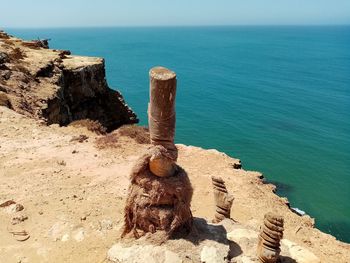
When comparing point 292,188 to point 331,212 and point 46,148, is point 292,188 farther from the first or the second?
point 46,148

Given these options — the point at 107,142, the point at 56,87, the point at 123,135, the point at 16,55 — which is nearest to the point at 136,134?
the point at 123,135

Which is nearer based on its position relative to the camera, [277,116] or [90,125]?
[90,125]

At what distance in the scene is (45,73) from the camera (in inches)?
1089

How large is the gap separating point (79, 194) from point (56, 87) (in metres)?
15.4

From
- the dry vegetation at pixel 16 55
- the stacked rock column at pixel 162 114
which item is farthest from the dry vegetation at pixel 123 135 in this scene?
the dry vegetation at pixel 16 55

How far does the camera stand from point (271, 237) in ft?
26.7

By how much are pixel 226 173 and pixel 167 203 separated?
343 inches

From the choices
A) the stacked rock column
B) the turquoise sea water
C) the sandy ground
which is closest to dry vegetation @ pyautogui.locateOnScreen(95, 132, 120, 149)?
the sandy ground

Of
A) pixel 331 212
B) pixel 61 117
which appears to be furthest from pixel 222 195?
pixel 331 212

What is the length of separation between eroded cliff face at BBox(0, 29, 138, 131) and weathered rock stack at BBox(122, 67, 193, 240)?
51.2 feet

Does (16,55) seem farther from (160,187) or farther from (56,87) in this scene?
(160,187)

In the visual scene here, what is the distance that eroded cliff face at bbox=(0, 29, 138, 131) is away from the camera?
2347 cm

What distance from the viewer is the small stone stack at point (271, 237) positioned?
805 cm

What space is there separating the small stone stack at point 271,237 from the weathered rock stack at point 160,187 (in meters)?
1.71
